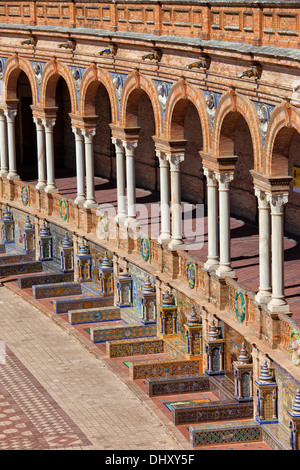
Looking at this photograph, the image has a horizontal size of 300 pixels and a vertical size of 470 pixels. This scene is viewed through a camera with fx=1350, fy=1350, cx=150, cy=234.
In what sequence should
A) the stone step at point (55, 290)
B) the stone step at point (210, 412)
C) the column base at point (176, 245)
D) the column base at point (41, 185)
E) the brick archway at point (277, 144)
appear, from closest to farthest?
the brick archway at point (277, 144) < the stone step at point (210, 412) < the column base at point (176, 245) < the stone step at point (55, 290) < the column base at point (41, 185)

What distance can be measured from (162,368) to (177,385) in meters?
0.76

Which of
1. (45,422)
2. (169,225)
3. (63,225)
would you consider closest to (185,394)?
(45,422)

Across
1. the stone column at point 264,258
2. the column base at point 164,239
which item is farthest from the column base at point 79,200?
the stone column at point 264,258

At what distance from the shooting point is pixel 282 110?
23594 millimetres

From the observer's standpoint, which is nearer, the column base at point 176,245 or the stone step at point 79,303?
the column base at point 176,245

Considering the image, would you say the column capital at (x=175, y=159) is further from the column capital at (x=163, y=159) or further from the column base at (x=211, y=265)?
the column base at (x=211, y=265)

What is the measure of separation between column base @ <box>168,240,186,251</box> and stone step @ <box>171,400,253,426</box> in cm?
553

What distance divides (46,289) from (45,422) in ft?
28.3

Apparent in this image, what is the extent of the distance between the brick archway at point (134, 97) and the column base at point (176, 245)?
8.00 feet

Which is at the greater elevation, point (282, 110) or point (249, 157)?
point (282, 110)

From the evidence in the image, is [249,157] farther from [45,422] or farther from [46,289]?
[45,422]

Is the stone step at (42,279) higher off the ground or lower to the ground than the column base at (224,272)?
lower

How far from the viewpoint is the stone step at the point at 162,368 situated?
27016 mm

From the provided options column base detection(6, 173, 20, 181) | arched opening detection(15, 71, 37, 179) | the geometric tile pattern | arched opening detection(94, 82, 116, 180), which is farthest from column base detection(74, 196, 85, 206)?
arched opening detection(15, 71, 37, 179)
